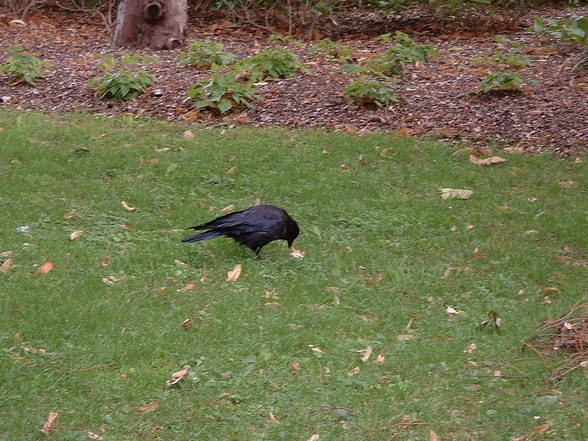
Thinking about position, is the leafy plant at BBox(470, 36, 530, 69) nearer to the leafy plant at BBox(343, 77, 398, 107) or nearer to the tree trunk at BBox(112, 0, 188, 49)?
the leafy plant at BBox(343, 77, 398, 107)

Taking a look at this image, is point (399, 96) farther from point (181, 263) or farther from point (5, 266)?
point (5, 266)

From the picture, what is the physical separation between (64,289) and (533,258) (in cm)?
351

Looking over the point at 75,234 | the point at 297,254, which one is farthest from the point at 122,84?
the point at 297,254

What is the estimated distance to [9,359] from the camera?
17.4ft

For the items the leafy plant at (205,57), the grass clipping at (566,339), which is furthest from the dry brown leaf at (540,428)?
the leafy plant at (205,57)

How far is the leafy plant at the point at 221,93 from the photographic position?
10203 mm

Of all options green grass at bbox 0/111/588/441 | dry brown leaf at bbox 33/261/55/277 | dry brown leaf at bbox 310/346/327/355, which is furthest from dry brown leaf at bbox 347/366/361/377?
dry brown leaf at bbox 33/261/55/277

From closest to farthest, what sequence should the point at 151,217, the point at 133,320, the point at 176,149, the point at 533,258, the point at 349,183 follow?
the point at 133,320, the point at 533,258, the point at 151,217, the point at 349,183, the point at 176,149

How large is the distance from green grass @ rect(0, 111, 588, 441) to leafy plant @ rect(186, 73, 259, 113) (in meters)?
0.63

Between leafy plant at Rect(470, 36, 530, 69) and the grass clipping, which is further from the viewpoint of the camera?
leafy plant at Rect(470, 36, 530, 69)

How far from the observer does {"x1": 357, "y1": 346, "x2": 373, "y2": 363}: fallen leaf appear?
5699 millimetres

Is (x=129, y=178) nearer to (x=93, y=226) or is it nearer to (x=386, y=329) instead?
(x=93, y=226)

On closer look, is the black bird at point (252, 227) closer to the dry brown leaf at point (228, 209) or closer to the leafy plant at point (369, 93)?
the dry brown leaf at point (228, 209)

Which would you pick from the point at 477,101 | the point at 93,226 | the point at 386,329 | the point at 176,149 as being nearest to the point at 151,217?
the point at 93,226
